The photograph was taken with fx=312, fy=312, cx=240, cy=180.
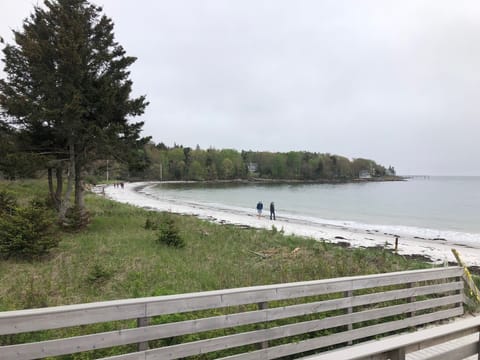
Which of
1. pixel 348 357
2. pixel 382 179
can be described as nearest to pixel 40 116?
pixel 348 357

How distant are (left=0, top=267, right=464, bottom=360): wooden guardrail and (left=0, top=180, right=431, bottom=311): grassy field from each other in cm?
180

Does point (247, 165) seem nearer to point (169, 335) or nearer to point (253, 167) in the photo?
point (253, 167)

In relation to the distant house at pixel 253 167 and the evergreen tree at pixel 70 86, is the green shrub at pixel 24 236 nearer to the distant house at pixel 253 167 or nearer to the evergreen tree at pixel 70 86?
the evergreen tree at pixel 70 86

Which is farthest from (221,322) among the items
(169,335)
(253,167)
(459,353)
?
(253,167)

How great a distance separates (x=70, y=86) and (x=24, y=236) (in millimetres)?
6876

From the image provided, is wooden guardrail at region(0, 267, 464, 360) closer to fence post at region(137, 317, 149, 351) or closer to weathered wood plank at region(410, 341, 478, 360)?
fence post at region(137, 317, 149, 351)

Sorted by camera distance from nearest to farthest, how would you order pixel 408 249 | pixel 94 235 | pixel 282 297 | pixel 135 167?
1. pixel 282 297
2. pixel 94 235
3. pixel 135 167
4. pixel 408 249

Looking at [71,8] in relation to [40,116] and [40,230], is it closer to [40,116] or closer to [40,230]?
[40,116]

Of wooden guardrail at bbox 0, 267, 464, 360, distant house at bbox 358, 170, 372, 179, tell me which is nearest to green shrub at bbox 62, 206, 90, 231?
wooden guardrail at bbox 0, 267, 464, 360

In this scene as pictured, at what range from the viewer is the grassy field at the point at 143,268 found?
20.9ft

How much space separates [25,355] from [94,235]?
10.9m

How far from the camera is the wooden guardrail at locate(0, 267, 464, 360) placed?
2.64 meters

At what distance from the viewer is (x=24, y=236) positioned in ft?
29.6

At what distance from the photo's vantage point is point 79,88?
13633 millimetres
